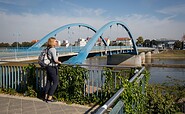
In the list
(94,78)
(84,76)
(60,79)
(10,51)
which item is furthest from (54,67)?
(10,51)

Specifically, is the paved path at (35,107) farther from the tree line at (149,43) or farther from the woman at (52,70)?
the tree line at (149,43)

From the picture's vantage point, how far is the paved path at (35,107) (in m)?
4.71

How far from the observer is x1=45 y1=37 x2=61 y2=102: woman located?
5.13 meters

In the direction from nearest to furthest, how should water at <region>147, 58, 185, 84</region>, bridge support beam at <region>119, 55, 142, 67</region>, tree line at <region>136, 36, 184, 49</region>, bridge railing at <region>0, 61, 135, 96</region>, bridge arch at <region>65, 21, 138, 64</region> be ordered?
bridge railing at <region>0, 61, 135, 96</region> → bridge arch at <region>65, 21, 138, 64</region> → water at <region>147, 58, 185, 84</region> → bridge support beam at <region>119, 55, 142, 67</region> → tree line at <region>136, 36, 184, 49</region>

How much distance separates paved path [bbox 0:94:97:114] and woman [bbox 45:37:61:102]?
318mm

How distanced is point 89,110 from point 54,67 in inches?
57.4

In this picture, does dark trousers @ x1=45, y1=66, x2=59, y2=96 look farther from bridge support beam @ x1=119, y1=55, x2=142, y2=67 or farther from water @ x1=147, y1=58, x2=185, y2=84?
bridge support beam @ x1=119, y1=55, x2=142, y2=67

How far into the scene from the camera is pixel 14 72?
6.56m

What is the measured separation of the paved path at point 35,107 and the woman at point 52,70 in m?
0.32

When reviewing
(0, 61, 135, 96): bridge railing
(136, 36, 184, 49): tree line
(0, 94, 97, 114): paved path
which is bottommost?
(0, 94, 97, 114): paved path

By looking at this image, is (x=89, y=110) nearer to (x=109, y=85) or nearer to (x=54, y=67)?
(x=109, y=85)

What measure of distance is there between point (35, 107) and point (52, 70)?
103cm

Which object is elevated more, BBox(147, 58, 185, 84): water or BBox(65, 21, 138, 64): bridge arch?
BBox(65, 21, 138, 64): bridge arch

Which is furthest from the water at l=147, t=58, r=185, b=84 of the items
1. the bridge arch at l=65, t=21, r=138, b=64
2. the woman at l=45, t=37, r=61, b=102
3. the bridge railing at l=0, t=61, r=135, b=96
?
the woman at l=45, t=37, r=61, b=102
